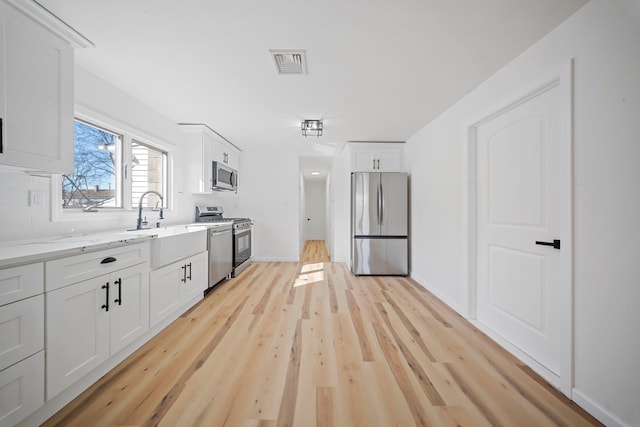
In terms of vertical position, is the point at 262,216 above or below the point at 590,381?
above

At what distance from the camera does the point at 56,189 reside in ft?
6.67

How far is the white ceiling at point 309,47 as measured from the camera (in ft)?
5.14

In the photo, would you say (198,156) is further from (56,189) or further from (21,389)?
(21,389)

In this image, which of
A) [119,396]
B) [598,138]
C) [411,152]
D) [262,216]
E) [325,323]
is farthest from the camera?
[262,216]

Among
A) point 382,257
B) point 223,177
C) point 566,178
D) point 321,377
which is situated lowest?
point 321,377

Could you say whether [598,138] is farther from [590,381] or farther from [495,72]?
[590,381]

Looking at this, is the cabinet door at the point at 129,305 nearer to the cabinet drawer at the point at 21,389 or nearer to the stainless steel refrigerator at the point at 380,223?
the cabinet drawer at the point at 21,389

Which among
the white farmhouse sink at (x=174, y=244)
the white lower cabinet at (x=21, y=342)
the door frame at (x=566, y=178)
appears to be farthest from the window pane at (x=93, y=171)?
the door frame at (x=566, y=178)

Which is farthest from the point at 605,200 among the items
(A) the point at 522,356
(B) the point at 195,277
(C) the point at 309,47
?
(B) the point at 195,277

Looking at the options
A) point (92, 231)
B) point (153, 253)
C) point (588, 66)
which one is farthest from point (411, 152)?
point (92, 231)

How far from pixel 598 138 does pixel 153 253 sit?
10.4ft

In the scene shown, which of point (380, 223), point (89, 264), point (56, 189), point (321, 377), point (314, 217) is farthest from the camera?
point (314, 217)

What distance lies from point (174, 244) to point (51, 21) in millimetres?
1789

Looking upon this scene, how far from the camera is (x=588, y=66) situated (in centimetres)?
147
